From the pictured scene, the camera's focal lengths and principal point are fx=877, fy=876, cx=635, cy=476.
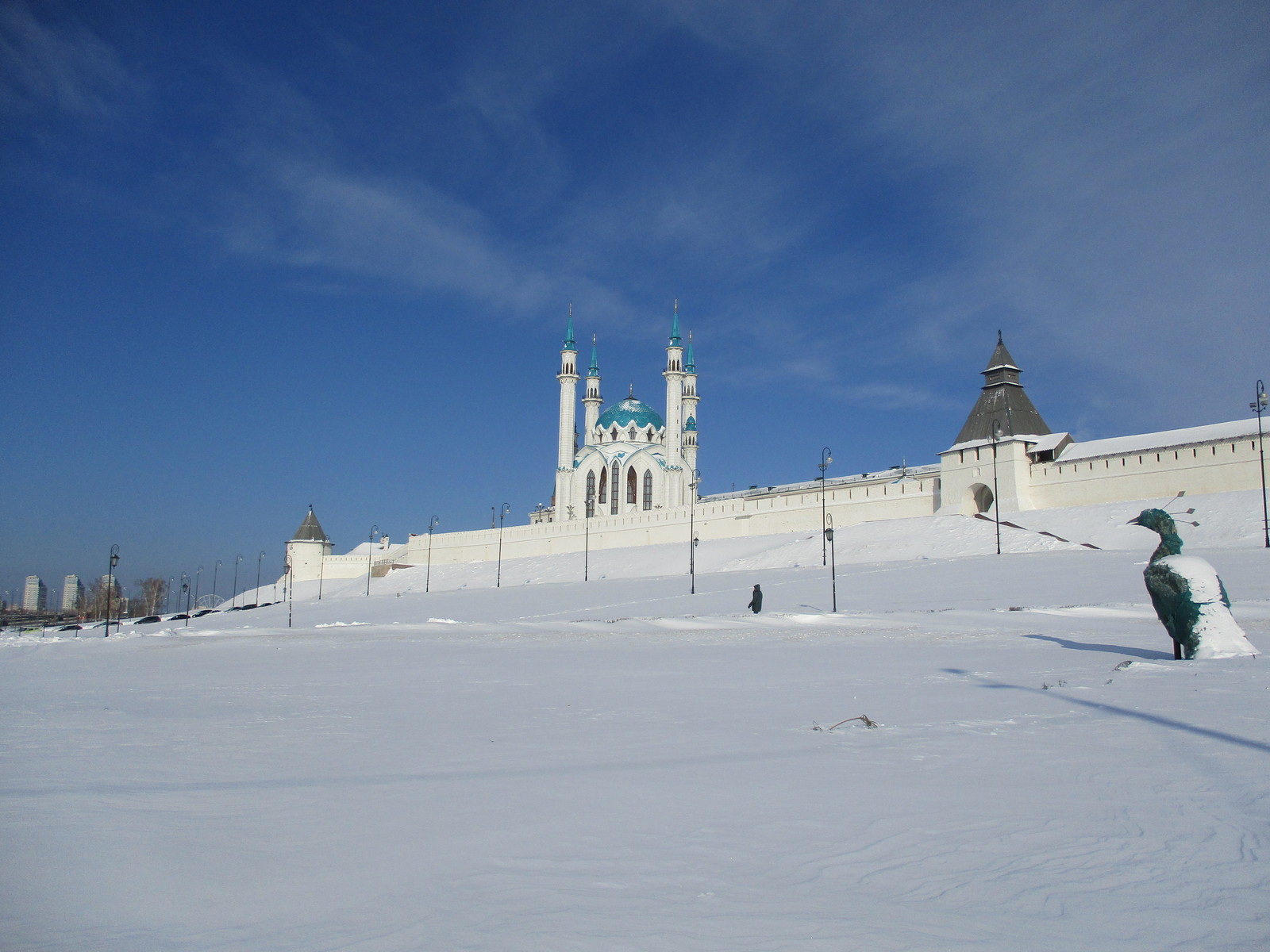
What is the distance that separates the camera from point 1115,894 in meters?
3.03

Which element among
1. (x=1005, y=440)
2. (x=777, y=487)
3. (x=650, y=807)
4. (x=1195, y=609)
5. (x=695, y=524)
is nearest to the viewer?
(x=650, y=807)

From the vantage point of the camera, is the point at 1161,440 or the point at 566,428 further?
the point at 566,428

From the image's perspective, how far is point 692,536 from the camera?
47125 mm

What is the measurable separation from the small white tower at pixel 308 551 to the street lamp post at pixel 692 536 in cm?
3128

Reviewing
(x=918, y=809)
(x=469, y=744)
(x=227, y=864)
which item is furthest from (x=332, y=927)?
(x=469, y=744)

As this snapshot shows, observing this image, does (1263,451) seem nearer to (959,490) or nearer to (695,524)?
(959,490)

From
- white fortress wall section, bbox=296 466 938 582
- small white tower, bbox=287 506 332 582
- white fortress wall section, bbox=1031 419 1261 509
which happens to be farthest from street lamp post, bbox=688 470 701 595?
small white tower, bbox=287 506 332 582

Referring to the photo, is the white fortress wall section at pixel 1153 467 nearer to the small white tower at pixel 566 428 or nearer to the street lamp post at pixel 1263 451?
the street lamp post at pixel 1263 451

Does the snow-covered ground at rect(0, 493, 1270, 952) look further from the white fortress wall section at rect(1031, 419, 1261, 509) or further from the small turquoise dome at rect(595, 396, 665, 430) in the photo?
the small turquoise dome at rect(595, 396, 665, 430)

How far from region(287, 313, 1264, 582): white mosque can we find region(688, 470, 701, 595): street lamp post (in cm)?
35

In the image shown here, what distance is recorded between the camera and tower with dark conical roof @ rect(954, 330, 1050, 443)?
46.8m

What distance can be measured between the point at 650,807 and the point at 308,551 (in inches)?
2945

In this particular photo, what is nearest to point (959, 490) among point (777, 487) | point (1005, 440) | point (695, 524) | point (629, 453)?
point (1005, 440)

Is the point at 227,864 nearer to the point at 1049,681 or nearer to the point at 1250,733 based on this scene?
the point at 1250,733
